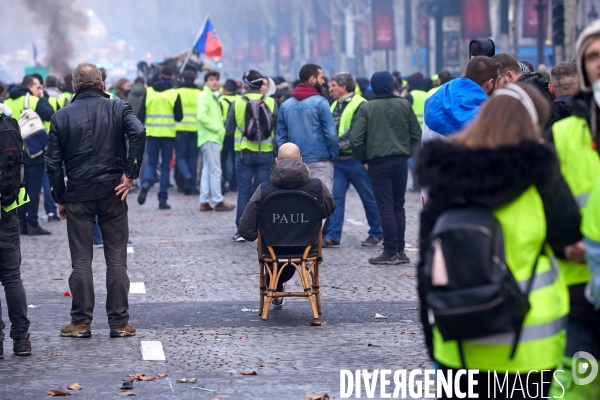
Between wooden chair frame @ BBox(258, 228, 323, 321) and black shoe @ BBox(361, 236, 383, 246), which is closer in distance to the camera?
wooden chair frame @ BBox(258, 228, 323, 321)

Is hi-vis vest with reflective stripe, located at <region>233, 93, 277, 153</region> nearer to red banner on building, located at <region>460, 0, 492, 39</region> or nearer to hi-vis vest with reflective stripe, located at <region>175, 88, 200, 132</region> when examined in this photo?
hi-vis vest with reflective stripe, located at <region>175, 88, 200, 132</region>

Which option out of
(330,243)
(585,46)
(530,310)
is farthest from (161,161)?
(530,310)

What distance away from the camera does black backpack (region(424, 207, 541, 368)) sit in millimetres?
3568

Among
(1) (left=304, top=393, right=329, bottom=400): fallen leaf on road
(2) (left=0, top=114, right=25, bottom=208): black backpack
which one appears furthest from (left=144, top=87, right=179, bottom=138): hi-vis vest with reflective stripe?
(1) (left=304, top=393, right=329, bottom=400): fallen leaf on road

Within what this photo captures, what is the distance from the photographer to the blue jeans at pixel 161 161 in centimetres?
1709

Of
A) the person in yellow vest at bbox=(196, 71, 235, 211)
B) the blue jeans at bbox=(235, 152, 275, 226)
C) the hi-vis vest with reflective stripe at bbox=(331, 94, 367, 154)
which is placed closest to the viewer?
the hi-vis vest with reflective stripe at bbox=(331, 94, 367, 154)

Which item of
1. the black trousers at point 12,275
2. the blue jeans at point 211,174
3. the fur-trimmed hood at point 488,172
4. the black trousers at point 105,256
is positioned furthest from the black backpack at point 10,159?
the blue jeans at point 211,174

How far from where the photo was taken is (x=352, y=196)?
19.2 meters

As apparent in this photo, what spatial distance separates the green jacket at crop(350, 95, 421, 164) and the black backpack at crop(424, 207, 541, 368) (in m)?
7.41

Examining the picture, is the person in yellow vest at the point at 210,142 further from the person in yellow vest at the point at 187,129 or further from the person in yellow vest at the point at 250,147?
the person in yellow vest at the point at 250,147

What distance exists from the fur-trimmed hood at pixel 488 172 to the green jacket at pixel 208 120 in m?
13.2

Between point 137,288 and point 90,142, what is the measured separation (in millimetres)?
2465

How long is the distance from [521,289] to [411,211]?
41.4 feet

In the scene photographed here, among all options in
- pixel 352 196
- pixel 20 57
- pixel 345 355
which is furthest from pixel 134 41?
pixel 345 355
